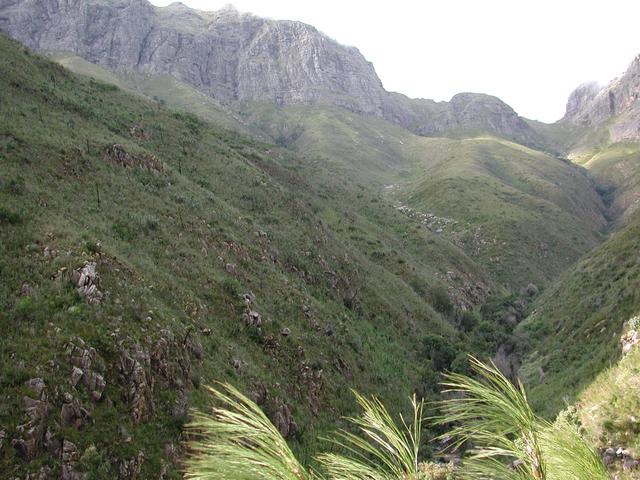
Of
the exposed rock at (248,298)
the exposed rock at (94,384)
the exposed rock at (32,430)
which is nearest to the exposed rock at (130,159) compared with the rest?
the exposed rock at (248,298)

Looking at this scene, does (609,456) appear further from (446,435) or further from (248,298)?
(248,298)

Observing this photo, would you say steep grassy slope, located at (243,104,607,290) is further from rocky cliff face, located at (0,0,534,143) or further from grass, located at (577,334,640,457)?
grass, located at (577,334,640,457)

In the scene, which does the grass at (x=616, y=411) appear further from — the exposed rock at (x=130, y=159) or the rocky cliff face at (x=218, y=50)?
the rocky cliff face at (x=218, y=50)

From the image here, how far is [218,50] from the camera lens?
565ft

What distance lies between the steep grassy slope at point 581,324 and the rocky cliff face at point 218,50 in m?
142

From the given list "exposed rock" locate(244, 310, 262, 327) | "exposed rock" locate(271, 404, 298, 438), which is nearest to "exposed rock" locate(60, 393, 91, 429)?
"exposed rock" locate(271, 404, 298, 438)

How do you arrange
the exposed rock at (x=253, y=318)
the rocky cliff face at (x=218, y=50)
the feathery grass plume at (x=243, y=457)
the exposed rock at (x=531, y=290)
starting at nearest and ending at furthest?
the feathery grass plume at (x=243, y=457), the exposed rock at (x=253, y=318), the exposed rock at (x=531, y=290), the rocky cliff face at (x=218, y=50)

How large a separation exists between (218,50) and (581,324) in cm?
17887

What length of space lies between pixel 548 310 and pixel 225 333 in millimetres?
32641

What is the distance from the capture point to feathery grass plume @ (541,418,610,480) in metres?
3.89

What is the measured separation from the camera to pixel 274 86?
16875 centimetres

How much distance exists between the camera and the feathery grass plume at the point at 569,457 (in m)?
3.89

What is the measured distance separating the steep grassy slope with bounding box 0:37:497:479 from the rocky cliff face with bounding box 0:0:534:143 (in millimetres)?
131478

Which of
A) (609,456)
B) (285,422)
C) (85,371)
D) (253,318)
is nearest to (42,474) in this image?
(85,371)
